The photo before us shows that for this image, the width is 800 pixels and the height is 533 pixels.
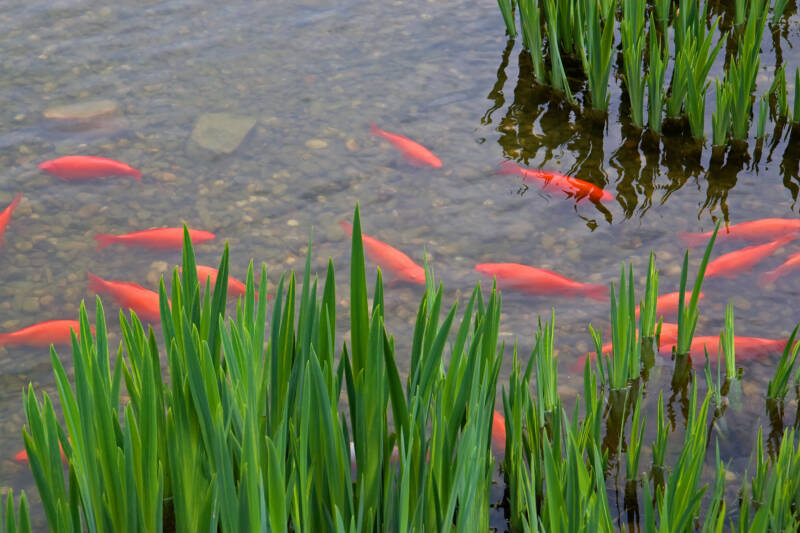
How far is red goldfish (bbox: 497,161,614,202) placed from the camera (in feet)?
13.8

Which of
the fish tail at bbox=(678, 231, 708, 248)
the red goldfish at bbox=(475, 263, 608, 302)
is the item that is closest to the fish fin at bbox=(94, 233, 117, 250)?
the red goldfish at bbox=(475, 263, 608, 302)

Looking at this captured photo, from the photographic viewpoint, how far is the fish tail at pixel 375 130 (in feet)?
15.5

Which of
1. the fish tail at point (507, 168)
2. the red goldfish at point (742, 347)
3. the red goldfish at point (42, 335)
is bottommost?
the red goldfish at point (742, 347)

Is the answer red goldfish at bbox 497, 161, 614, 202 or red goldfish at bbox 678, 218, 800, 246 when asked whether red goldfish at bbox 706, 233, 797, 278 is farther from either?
red goldfish at bbox 497, 161, 614, 202

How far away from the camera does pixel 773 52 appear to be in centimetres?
527

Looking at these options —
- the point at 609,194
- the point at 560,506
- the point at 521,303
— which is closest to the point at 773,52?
the point at 609,194

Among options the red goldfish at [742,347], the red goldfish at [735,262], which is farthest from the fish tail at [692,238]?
the red goldfish at [742,347]

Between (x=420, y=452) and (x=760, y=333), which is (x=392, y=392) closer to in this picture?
(x=420, y=452)

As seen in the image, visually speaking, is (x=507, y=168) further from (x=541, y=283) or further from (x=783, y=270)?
(x=783, y=270)

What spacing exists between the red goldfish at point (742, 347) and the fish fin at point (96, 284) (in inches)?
97.4

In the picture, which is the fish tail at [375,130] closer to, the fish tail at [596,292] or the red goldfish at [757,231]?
the fish tail at [596,292]

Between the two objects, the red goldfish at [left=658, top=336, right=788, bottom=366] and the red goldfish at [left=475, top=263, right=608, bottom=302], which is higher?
the red goldfish at [left=475, top=263, right=608, bottom=302]

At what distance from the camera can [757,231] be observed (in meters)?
3.87

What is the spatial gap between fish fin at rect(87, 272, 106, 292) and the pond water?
49 mm
